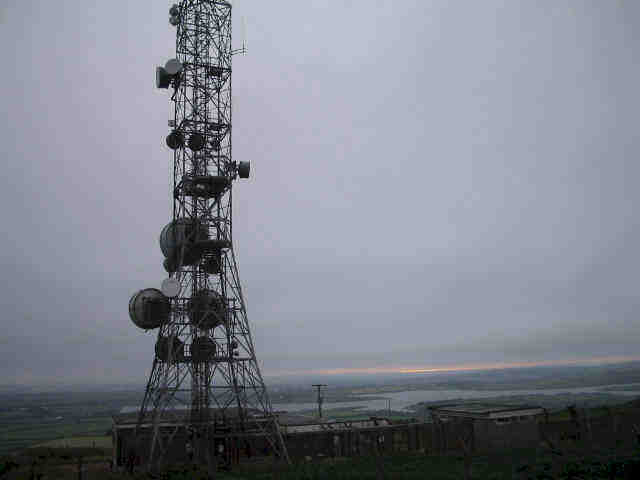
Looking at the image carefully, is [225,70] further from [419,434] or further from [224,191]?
[419,434]

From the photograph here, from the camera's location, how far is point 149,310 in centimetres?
2789

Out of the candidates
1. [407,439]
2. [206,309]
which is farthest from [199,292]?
[407,439]

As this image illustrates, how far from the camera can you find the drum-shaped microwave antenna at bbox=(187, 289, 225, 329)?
28.7 metres

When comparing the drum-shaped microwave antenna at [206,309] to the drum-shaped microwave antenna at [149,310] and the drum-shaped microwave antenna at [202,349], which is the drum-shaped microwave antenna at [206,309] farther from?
the drum-shaped microwave antenna at [149,310]

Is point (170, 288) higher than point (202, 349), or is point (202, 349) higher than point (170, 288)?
point (170, 288)

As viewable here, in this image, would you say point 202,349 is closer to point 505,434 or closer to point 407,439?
point 407,439

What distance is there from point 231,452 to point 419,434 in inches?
468

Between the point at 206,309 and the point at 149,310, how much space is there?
3.12 metres

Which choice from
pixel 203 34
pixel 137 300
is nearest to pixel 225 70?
pixel 203 34

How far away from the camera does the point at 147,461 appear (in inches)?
1004

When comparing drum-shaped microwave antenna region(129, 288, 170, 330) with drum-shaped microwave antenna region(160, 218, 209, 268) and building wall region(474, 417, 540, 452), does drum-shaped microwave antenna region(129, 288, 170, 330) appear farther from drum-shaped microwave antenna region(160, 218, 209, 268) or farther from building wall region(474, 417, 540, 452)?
building wall region(474, 417, 540, 452)

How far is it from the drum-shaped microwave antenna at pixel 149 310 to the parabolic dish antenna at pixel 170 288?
1073mm

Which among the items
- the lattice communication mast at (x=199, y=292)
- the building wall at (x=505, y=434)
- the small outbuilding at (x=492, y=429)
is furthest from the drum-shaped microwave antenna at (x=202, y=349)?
the building wall at (x=505, y=434)

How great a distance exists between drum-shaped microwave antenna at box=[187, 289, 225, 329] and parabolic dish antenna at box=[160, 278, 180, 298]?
1700 millimetres
